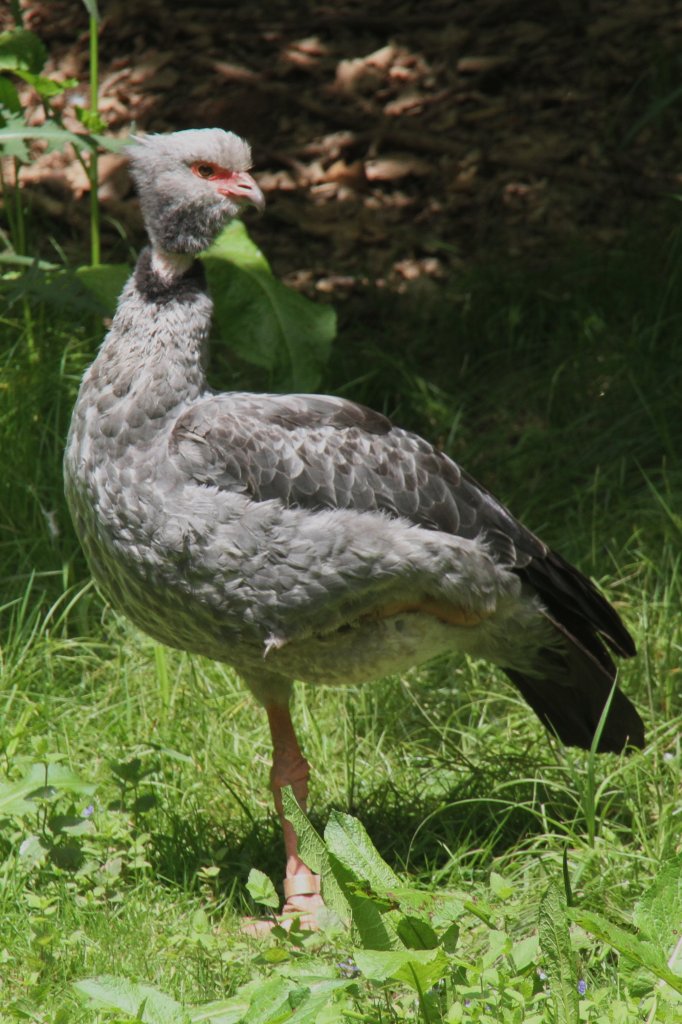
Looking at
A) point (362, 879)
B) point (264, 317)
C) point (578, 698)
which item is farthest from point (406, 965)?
point (264, 317)

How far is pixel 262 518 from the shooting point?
3082 mm

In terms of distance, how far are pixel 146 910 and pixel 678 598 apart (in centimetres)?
185

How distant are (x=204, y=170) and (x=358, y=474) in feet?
2.80

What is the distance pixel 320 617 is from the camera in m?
3.12

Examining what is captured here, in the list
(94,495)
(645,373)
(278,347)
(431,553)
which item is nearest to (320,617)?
(431,553)

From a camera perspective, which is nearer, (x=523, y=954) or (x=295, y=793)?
(x=523, y=954)

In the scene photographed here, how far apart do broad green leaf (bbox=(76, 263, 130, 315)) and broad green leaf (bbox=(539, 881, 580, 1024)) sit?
2.73m

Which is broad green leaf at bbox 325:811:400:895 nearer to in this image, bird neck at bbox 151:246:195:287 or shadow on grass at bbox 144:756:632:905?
shadow on grass at bbox 144:756:632:905

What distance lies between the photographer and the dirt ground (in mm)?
6031

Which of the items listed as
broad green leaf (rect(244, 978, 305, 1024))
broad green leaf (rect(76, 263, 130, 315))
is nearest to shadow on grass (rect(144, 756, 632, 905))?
broad green leaf (rect(244, 978, 305, 1024))

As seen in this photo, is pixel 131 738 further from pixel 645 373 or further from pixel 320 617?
pixel 645 373

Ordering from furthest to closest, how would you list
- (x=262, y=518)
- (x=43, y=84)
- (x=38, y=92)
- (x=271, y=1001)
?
(x=38, y=92)
(x=43, y=84)
(x=262, y=518)
(x=271, y=1001)

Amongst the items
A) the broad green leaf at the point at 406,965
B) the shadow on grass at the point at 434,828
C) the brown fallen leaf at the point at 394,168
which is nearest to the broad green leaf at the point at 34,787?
the shadow on grass at the point at 434,828

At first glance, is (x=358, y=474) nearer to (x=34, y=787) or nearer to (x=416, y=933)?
(x=34, y=787)
